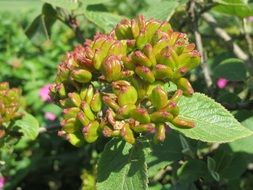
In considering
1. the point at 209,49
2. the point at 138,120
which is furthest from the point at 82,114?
the point at 209,49

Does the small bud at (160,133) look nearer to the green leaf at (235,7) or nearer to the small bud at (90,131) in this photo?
the small bud at (90,131)

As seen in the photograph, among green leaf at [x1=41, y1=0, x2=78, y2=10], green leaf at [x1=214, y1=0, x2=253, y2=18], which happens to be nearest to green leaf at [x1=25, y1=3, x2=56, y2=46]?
green leaf at [x1=41, y1=0, x2=78, y2=10]

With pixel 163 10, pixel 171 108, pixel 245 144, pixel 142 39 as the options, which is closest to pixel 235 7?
pixel 163 10

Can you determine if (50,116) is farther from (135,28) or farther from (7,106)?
(135,28)

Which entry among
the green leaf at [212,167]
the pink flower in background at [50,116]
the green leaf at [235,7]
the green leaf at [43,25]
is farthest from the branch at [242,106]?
the pink flower in background at [50,116]

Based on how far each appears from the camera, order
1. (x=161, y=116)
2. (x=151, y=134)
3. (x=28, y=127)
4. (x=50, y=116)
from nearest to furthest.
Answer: (x=161, y=116) → (x=151, y=134) → (x=28, y=127) → (x=50, y=116)

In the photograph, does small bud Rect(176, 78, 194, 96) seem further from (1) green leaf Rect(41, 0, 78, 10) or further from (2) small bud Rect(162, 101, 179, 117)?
(1) green leaf Rect(41, 0, 78, 10)
